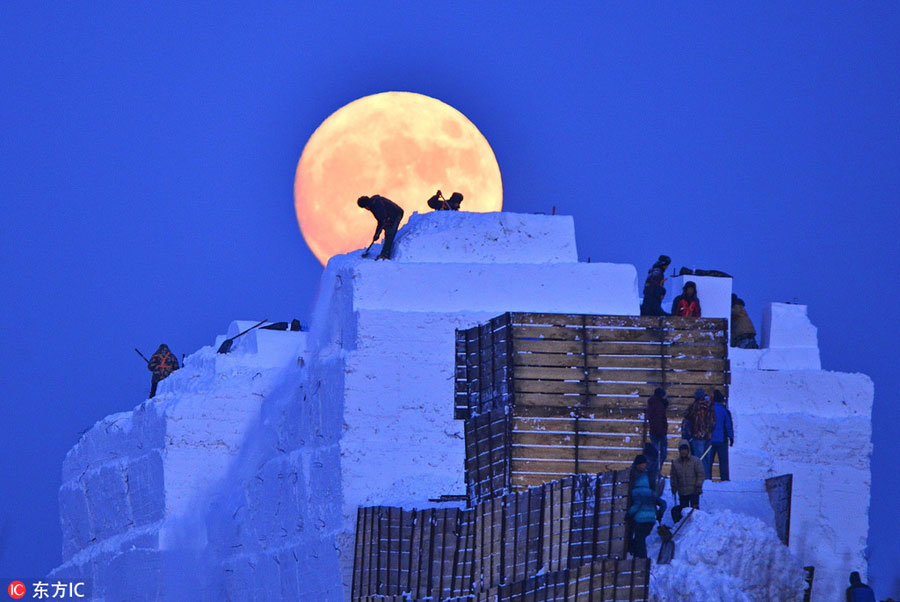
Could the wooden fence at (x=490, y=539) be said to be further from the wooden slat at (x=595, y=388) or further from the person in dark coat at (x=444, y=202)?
the person in dark coat at (x=444, y=202)

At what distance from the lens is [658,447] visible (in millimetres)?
24672

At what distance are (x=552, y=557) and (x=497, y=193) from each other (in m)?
12.9

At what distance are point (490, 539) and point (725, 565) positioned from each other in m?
2.92

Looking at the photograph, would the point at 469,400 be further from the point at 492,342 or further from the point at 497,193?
the point at 497,193

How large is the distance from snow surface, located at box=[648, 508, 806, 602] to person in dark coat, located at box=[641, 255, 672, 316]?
634 centimetres

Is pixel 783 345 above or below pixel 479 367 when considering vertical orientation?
above

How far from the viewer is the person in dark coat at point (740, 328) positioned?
98.9 feet

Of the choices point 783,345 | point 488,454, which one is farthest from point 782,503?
point 783,345

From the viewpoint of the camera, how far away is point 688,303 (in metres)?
28.8

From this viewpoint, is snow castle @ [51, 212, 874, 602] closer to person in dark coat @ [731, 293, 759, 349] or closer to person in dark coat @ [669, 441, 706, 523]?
person in dark coat @ [731, 293, 759, 349]

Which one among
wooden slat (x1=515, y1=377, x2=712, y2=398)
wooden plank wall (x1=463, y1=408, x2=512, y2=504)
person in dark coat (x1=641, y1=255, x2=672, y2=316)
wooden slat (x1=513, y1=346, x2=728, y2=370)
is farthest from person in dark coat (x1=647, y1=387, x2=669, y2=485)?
person in dark coat (x1=641, y1=255, x2=672, y2=316)

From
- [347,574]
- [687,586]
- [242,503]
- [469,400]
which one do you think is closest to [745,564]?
[687,586]

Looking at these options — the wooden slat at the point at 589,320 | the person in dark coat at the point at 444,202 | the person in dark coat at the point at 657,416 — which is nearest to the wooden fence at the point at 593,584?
the person in dark coat at the point at 657,416

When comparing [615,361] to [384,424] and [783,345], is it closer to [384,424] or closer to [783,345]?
[384,424]
